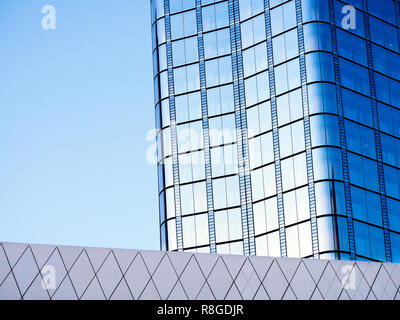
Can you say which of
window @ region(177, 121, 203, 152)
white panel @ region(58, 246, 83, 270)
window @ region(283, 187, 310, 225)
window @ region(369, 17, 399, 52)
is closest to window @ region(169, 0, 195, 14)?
window @ region(177, 121, 203, 152)

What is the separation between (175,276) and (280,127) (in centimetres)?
3523

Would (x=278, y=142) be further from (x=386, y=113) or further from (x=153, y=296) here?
(x=153, y=296)

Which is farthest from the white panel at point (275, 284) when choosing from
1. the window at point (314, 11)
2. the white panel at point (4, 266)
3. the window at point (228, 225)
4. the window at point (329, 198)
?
the window at point (314, 11)

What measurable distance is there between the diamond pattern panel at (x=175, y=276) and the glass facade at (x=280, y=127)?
2461 centimetres

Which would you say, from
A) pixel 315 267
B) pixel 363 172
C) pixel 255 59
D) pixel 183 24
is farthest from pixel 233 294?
pixel 183 24

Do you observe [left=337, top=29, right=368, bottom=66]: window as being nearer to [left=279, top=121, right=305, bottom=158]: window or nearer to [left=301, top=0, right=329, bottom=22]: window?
[left=301, top=0, right=329, bottom=22]: window

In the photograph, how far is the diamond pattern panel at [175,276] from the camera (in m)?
41.1

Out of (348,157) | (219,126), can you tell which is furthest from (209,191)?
(348,157)

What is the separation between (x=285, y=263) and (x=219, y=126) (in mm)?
36713

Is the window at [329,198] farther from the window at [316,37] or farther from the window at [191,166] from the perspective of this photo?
the window at [191,166]

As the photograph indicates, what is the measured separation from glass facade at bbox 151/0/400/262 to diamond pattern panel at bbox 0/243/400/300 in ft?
80.7

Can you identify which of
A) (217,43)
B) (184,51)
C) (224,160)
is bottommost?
(224,160)

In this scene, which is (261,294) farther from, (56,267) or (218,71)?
(218,71)

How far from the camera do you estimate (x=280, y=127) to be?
7694 centimetres
